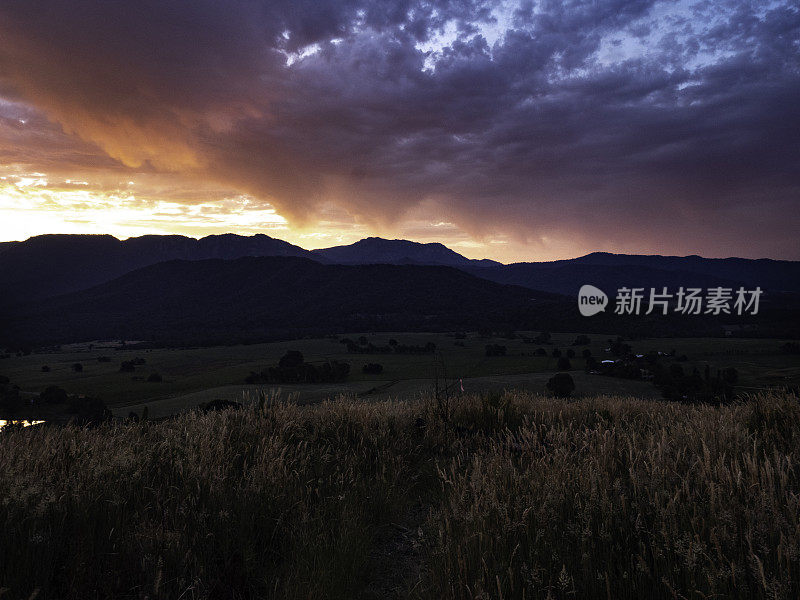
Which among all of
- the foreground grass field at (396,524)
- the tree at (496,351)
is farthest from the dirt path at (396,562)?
the tree at (496,351)

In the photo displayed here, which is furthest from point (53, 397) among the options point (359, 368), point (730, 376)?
point (730, 376)

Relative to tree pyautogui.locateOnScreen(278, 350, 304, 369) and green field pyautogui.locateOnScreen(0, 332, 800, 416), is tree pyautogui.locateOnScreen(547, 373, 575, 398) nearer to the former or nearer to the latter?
green field pyautogui.locateOnScreen(0, 332, 800, 416)

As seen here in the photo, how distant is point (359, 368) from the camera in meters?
106

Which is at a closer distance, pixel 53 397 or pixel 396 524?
pixel 396 524

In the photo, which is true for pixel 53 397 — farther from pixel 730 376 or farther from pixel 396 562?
pixel 730 376

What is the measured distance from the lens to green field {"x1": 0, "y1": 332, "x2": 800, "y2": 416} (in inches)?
2630

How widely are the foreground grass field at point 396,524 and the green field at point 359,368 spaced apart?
53914mm

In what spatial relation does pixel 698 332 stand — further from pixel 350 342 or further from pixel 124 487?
pixel 124 487

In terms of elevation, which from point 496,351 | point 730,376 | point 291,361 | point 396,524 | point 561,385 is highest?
point 396,524

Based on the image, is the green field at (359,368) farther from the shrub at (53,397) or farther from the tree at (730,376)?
the shrub at (53,397)

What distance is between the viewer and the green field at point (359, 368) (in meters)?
66.8

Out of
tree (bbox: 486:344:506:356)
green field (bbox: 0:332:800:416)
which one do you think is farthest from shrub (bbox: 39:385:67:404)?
tree (bbox: 486:344:506:356)

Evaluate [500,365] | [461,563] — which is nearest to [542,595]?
[461,563]

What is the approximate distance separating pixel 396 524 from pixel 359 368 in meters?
103
